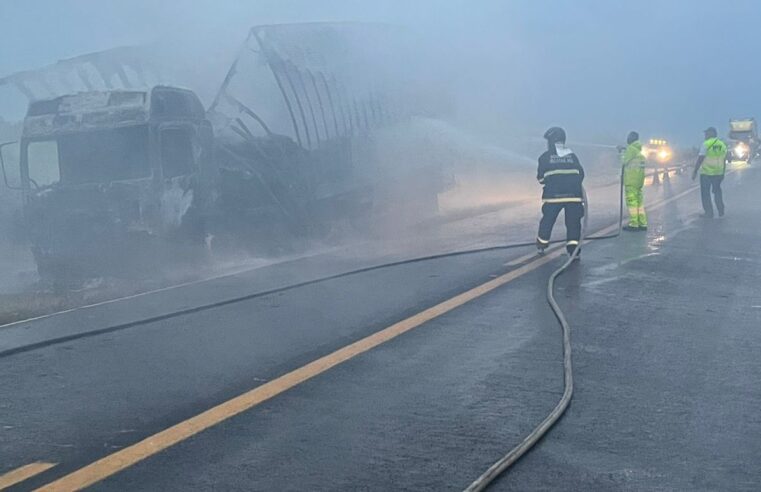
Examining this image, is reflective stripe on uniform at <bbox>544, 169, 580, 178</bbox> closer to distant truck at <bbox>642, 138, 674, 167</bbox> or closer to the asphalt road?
the asphalt road

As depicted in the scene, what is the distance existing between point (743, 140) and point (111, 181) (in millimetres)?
44028

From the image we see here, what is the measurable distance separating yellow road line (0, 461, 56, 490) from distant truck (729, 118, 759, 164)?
4811 cm

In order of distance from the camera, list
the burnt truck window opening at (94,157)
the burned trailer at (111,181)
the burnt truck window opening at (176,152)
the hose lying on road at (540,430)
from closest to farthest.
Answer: the hose lying on road at (540,430)
the burned trailer at (111,181)
the burnt truck window opening at (94,157)
the burnt truck window opening at (176,152)

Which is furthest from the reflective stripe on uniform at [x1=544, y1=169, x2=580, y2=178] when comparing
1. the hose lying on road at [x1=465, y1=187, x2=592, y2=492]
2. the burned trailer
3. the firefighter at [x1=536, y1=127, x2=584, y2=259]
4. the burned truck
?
the burned trailer

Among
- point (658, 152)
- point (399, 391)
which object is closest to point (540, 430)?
point (399, 391)

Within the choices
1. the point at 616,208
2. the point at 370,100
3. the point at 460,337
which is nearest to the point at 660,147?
the point at 616,208

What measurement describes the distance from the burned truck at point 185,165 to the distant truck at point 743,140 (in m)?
38.1

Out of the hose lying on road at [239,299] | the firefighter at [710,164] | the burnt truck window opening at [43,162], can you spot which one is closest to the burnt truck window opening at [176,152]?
the burnt truck window opening at [43,162]

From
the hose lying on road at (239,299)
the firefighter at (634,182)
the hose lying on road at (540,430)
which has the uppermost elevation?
the firefighter at (634,182)

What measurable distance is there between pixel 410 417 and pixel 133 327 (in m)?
3.25

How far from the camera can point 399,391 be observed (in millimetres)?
4867

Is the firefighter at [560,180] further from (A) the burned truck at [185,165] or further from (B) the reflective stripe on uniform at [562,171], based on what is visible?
(A) the burned truck at [185,165]

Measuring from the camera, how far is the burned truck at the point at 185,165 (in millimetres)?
10867

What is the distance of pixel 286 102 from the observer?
13.5 meters
